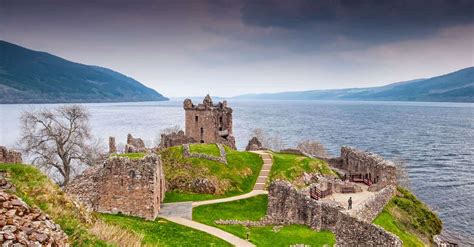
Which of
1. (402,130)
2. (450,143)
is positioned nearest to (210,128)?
(450,143)

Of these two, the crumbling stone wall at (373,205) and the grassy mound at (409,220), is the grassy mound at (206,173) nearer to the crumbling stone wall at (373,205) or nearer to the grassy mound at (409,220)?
the crumbling stone wall at (373,205)

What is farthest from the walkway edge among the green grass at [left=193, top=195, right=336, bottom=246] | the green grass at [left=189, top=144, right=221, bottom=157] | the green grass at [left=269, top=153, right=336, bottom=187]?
the green grass at [left=269, top=153, right=336, bottom=187]

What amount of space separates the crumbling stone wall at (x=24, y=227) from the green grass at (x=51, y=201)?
124 cm

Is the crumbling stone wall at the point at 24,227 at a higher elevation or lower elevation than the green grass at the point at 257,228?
higher

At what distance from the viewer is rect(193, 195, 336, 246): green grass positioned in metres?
28.7

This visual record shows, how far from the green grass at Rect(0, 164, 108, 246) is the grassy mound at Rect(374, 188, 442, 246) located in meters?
26.0

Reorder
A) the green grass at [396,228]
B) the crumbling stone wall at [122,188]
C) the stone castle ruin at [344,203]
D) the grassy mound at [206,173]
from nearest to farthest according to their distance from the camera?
the stone castle ruin at [344,203] → the crumbling stone wall at [122,188] → the green grass at [396,228] → the grassy mound at [206,173]

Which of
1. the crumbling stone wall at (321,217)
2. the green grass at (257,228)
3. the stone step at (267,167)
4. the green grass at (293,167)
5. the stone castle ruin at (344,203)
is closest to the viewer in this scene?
the crumbling stone wall at (321,217)

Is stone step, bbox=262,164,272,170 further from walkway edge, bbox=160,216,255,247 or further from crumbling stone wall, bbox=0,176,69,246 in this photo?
crumbling stone wall, bbox=0,176,69,246

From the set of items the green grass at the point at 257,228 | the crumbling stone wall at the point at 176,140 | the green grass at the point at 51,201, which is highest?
the green grass at the point at 51,201

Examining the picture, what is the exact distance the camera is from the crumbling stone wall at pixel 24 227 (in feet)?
28.8

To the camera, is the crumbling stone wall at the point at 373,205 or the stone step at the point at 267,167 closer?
the crumbling stone wall at the point at 373,205

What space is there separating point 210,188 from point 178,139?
95.5 ft

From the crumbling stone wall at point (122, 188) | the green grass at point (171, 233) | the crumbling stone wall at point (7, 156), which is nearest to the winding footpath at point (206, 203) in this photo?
the green grass at point (171, 233)
